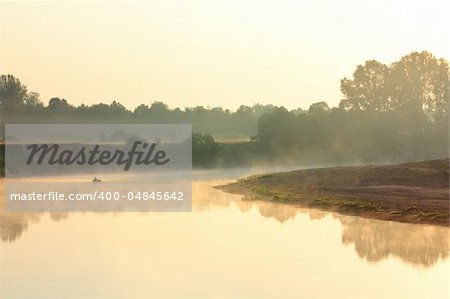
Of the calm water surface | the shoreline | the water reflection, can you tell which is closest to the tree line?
→ the shoreline

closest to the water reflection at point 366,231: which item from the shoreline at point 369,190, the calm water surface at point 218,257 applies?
the calm water surface at point 218,257

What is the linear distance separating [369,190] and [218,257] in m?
26.3

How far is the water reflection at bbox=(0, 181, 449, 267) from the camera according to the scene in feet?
79.6

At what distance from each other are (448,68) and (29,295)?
101 metres

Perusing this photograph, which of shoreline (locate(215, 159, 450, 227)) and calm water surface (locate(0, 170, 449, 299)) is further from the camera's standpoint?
shoreline (locate(215, 159, 450, 227))

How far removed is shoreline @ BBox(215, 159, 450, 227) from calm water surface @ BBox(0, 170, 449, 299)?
3.34 meters

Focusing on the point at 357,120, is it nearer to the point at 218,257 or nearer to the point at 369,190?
the point at 369,190

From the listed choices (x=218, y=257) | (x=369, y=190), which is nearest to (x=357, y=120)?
(x=369, y=190)

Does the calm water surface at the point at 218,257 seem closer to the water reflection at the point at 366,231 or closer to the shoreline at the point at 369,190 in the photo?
the water reflection at the point at 366,231

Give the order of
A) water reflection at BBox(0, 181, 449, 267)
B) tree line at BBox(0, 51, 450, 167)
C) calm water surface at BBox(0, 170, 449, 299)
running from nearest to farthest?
calm water surface at BBox(0, 170, 449, 299) → water reflection at BBox(0, 181, 449, 267) → tree line at BBox(0, 51, 450, 167)

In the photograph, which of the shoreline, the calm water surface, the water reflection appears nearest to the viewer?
the calm water surface

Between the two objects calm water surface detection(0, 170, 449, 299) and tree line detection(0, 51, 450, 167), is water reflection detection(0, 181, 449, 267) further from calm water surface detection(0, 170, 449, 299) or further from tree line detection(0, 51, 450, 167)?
tree line detection(0, 51, 450, 167)

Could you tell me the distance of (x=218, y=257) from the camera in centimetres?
2338

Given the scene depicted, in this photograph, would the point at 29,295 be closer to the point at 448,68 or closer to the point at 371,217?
the point at 371,217
